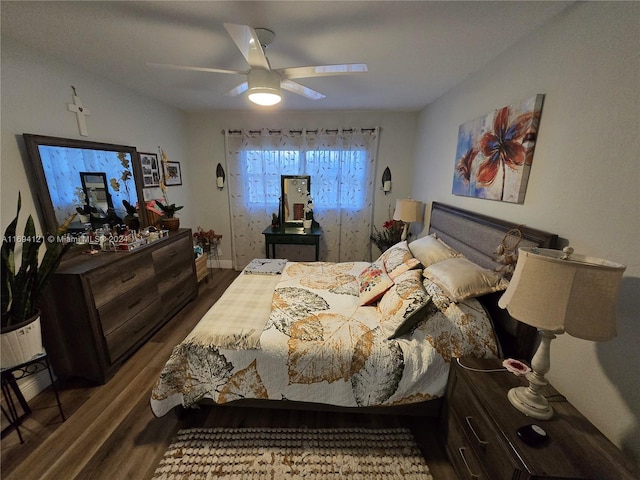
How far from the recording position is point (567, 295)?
86 centimetres

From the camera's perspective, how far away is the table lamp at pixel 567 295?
0.83 m

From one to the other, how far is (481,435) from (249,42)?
2.16 m

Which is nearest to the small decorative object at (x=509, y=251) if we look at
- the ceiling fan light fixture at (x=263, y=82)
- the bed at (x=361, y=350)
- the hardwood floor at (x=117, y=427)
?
the bed at (x=361, y=350)

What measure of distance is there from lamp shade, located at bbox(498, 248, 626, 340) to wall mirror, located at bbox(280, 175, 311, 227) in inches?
123

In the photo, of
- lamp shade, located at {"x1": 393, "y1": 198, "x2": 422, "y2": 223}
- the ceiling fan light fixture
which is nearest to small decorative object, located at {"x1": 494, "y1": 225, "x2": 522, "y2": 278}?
lamp shade, located at {"x1": 393, "y1": 198, "x2": 422, "y2": 223}

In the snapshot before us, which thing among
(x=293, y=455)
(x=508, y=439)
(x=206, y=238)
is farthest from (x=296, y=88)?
(x=206, y=238)

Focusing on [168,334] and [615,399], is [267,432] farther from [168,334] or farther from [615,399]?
[615,399]

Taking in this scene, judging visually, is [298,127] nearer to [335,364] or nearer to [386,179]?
[386,179]

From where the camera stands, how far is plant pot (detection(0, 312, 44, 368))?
51.2 inches

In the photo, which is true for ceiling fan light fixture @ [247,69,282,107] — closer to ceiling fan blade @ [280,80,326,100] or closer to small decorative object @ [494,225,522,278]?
ceiling fan blade @ [280,80,326,100]

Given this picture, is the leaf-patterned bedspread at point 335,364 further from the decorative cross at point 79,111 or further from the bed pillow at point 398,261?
the decorative cross at point 79,111

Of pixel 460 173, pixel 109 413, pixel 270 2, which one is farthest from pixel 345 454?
pixel 270 2

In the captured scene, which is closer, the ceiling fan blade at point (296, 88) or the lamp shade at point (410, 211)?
the ceiling fan blade at point (296, 88)

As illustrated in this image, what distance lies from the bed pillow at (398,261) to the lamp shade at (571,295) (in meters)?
1.03
